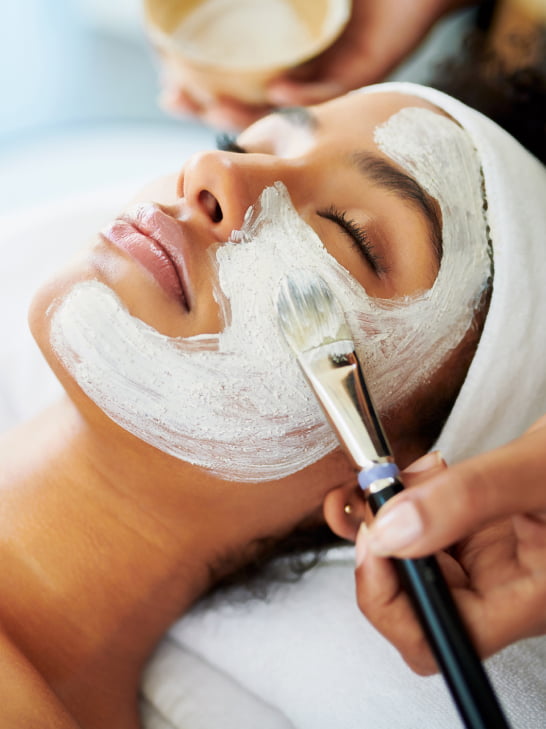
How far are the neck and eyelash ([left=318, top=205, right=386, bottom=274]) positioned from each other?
326mm

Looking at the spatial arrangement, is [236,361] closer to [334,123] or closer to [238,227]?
[238,227]

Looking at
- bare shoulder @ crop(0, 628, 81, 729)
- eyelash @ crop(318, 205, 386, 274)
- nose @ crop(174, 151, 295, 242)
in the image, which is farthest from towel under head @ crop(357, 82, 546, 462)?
bare shoulder @ crop(0, 628, 81, 729)

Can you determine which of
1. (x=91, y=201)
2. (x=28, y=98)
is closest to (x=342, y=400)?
(x=91, y=201)

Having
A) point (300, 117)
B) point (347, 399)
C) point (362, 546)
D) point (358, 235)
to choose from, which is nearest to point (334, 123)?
point (300, 117)

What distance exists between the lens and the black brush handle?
1.53 ft

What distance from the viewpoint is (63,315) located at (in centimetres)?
72

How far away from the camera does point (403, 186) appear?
76cm

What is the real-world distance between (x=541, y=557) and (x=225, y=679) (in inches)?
20.2

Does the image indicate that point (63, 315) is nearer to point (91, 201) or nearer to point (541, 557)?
point (541, 557)

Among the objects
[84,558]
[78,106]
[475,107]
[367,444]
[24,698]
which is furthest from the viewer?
[78,106]

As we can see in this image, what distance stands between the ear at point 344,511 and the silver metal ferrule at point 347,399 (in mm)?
96

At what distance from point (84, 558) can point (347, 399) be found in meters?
0.39

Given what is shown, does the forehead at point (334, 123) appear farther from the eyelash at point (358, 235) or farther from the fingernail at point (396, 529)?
the fingernail at point (396, 529)

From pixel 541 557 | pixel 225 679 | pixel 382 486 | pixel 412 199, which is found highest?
pixel 412 199
